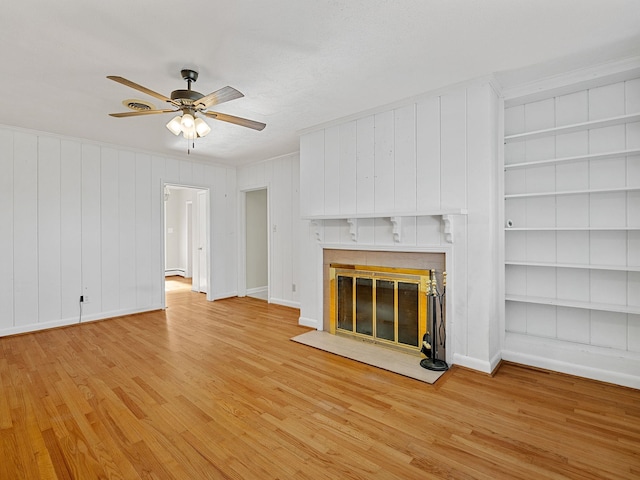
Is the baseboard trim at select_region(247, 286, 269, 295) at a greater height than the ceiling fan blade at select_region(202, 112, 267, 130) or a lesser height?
lesser

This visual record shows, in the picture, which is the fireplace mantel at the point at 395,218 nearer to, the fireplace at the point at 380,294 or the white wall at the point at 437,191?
the white wall at the point at 437,191

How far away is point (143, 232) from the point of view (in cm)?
513

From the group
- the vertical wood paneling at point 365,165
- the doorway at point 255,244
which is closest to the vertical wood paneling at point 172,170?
the doorway at point 255,244

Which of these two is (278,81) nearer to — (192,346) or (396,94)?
(396,94)

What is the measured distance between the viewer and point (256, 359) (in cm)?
315

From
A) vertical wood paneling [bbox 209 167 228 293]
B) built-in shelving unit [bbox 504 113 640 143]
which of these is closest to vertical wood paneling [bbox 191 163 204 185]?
vertical wood paneling [bbox 209 167 228 293]

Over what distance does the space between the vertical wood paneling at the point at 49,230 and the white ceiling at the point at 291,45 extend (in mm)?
1015

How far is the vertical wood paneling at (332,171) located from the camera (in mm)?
3822

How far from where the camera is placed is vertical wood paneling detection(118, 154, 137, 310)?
4.89 m

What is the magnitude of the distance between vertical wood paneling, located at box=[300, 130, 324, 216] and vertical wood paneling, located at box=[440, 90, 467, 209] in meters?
1.50

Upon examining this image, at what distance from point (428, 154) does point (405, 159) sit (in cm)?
24

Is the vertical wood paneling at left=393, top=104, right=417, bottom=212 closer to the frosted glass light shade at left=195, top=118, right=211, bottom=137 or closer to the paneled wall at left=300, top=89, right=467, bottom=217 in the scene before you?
the paneled wall at left=300, top=89, right=467, bottom=217

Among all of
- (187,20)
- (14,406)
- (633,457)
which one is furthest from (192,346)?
(633,457)

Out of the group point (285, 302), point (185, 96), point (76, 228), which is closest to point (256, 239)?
point (285, 302)
